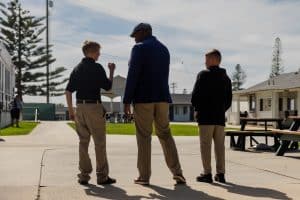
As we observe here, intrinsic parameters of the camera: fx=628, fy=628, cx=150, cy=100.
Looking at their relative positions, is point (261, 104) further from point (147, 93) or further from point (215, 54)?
point (147, 93)

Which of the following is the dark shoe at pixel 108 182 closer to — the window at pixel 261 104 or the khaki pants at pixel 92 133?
the khaki pants at pixel 92 133

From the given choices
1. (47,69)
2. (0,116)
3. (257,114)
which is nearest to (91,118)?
(0,116)

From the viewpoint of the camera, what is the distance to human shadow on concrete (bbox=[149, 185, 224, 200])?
667 cm

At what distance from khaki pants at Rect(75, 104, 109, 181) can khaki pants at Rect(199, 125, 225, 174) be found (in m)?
1.32

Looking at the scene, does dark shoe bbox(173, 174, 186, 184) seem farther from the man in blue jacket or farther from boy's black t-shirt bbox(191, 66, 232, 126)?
boy's black t-shirt bbox(191, 66, 232, 126)

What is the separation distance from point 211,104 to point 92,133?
1627 mm

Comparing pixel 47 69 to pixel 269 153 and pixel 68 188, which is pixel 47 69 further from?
pixel 68 188

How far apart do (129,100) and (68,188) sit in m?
1.25

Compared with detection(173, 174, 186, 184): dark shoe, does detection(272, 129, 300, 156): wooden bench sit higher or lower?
higher

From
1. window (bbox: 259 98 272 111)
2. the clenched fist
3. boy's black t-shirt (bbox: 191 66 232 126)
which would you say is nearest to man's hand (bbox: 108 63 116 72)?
the clenched fist

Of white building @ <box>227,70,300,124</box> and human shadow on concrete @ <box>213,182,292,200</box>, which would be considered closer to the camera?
human shadow on concrete @ <box>213,182,292,200</box>

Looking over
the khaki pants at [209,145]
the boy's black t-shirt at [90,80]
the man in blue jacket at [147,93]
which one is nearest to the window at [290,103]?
the khaki pants at [209,145]

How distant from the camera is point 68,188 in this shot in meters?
7.29

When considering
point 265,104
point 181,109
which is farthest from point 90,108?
point 181,109
